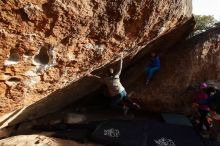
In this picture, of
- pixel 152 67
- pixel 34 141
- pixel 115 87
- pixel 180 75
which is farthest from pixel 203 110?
pixel 34 141

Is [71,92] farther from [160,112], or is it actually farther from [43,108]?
[160,112]

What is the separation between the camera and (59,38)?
5.76 metres

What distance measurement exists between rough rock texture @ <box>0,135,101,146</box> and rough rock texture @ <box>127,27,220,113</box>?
10.7 feet

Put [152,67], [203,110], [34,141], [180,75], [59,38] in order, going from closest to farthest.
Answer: [59,38] → [34,141] → [203,110] → [152,67] → [180,75]

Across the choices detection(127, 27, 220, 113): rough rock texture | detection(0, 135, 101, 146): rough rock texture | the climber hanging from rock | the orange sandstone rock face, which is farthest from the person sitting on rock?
detection(0, 135, 101, 146): rough rock texture

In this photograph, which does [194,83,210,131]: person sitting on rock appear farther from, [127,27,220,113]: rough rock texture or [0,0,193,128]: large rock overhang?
[0,0,193,128]: large rock overhang

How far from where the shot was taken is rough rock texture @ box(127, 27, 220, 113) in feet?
31.9

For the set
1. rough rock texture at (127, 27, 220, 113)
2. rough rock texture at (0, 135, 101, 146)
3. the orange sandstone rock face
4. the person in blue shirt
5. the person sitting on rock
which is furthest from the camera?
rough rock texture at (127, 27, 220, 113)

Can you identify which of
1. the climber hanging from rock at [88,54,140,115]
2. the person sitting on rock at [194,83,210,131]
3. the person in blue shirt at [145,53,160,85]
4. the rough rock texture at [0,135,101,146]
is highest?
the person in blue shirt at [145,53,160,85]

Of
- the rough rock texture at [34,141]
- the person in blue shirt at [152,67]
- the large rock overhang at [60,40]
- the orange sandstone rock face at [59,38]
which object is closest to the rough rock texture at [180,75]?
the person in blue shirt at [152,67]

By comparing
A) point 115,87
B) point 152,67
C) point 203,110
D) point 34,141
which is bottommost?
point 34,141

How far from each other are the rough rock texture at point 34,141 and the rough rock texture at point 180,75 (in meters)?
3.27

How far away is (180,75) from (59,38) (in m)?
5.39

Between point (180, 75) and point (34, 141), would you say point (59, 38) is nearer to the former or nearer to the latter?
point (34, 141)
